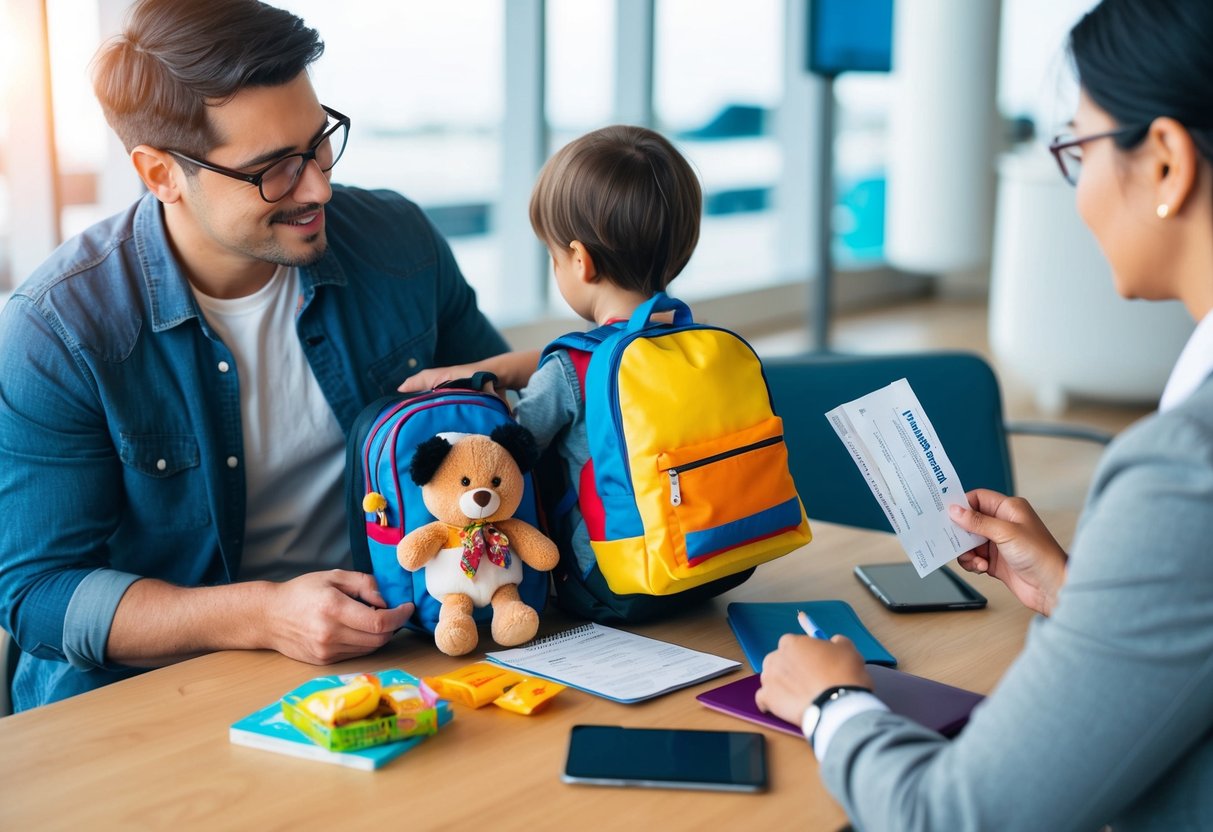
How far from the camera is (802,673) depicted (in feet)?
3.96

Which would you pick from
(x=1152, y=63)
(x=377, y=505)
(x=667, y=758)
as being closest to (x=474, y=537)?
(x=377, y=505)

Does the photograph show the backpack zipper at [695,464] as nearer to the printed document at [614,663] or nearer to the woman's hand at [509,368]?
the printed document at [614,663]

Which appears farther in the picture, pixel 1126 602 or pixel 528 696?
pixel 528 696

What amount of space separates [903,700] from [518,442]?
0.52 metres

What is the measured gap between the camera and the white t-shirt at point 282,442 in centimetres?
186

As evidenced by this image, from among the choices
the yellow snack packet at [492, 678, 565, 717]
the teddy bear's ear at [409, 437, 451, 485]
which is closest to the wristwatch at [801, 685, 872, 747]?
the yellow snack packet at [492, 678, 565, 717]

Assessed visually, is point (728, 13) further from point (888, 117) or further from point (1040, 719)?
point (1040, 719)

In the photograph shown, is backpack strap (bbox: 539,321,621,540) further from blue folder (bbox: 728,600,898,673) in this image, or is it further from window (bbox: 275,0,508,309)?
window (bbox: 275,0,508,309)

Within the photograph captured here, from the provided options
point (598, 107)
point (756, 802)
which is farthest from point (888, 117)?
point (756, 802)

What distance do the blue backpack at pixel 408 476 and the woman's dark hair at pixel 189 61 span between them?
0.53 meters

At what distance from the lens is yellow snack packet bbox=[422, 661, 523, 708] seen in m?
1.32

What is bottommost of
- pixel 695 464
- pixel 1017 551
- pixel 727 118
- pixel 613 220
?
pixel 1017 551

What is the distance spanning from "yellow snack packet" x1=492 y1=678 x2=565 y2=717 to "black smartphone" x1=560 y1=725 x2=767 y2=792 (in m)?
0.06

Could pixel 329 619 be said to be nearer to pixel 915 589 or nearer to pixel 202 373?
pixel 202 373
